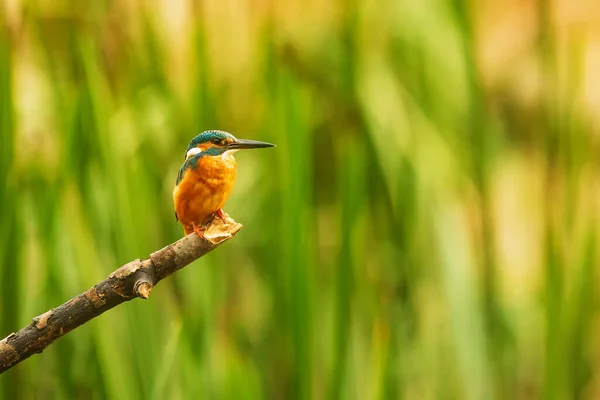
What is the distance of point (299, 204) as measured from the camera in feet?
2.12

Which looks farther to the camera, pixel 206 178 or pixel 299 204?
pixel 299 204

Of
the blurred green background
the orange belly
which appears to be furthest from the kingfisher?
the blurred green background

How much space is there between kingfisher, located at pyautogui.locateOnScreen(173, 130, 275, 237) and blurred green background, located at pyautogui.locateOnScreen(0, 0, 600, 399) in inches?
10.8

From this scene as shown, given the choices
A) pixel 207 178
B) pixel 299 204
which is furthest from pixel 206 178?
pixel 299 204

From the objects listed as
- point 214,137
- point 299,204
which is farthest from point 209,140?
point 299,204

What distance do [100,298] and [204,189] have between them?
8cm

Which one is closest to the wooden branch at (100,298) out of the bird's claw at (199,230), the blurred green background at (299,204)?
the bird's claw at (199,230)

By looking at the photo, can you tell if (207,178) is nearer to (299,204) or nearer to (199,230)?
(199,230)

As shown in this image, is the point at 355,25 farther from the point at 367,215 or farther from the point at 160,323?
the point at 160,323

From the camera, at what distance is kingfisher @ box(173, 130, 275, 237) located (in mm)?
327

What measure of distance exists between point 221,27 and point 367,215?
1.32 ft

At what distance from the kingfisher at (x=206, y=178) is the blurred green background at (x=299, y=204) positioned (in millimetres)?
274

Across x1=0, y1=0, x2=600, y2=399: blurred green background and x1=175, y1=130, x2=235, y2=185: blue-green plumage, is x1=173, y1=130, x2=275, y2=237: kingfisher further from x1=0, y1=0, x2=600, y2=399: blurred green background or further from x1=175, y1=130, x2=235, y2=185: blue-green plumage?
x1=0, y1=0, x2=600, y2=399: blurred green background

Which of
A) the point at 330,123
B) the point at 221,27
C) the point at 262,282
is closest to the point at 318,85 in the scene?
the point at 330,123
